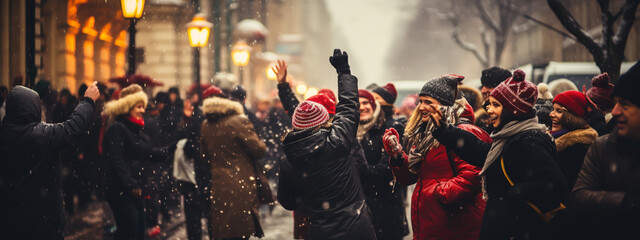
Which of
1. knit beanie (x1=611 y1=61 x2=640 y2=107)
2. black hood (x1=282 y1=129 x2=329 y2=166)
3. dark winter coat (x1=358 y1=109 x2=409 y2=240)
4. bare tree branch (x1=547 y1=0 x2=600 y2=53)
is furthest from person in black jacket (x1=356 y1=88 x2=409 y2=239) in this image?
bare tree branch (x1=547 y1=0 x2=600 y2=53)

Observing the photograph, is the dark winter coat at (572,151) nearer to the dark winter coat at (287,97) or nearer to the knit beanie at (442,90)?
the knit beanie at (442,90)

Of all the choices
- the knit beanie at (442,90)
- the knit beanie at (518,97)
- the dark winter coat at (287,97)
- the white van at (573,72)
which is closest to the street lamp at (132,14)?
the dark winter coat at (287,97)

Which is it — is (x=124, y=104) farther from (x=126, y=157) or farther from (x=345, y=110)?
(x=345, y=110)

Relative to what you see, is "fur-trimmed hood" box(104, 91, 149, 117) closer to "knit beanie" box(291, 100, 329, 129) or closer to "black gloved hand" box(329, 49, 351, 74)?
"black gloved hand" box(329, 49, 351, 74)

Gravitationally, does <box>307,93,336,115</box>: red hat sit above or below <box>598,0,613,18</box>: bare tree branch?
below

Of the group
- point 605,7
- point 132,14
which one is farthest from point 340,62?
point 132,14

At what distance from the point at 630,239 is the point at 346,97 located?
2.22 metres

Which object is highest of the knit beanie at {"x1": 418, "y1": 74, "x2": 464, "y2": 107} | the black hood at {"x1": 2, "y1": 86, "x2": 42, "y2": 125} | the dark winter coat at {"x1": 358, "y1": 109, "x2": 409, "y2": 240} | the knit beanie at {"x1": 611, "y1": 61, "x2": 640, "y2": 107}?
the knit beanie at {"x1": 611, "y1": 61, "x2": 640, "y2": 107}

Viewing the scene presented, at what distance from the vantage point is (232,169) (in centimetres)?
703

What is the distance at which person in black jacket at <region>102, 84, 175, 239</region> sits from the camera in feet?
23.1

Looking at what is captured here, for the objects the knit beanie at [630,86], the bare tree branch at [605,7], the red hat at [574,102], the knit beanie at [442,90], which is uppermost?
the bare tree branch at [605,7]

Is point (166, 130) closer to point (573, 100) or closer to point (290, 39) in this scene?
point (573, 100)

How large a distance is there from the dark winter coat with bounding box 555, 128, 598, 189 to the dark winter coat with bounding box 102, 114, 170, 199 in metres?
4.31

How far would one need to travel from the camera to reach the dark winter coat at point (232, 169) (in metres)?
6.95
